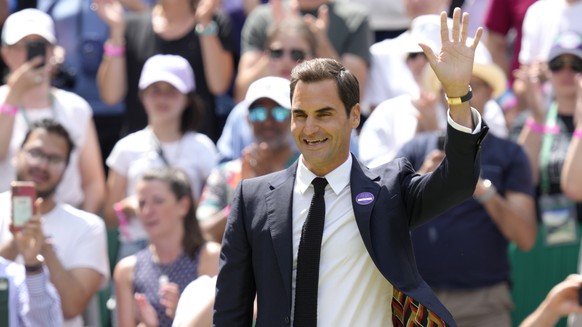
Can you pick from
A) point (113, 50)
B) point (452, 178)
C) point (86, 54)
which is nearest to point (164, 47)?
point (113, 50)

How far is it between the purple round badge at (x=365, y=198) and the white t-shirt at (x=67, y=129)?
3457 mm

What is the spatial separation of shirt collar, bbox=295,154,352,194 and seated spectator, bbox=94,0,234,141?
3.87 m

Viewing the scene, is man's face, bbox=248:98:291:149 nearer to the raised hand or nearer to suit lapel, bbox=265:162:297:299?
suit lapel, bbox=265:162:297:299

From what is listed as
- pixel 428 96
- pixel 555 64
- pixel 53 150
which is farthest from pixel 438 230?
pixel 53 150

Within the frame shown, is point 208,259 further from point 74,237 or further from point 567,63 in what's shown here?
point 567,63

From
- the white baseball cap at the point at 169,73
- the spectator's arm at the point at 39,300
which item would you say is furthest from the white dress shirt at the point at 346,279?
the white baseball cap at the point at 169,73

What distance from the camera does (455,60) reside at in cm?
371

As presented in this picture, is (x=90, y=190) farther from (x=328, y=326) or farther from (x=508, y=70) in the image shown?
(x=328, y=326)

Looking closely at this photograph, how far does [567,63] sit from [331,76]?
3.48 metres

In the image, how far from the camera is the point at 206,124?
8.04 metres

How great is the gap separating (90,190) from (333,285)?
3744mm

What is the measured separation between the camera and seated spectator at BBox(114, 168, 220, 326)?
6113mm

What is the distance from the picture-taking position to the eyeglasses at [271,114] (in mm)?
6359

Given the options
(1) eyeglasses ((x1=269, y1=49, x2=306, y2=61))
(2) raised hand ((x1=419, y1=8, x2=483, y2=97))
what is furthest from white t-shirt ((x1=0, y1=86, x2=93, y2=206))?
(2) raised hand ((x1=419, y1=8, x2=483, y2=97))
